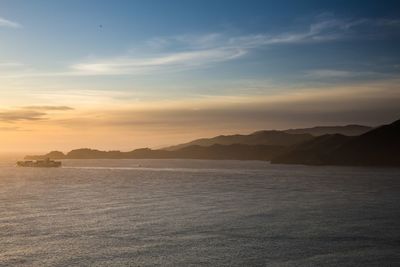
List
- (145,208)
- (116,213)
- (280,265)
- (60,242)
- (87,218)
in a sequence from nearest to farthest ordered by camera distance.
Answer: (280,265) → (60,242) → (87,218) → (116,213) → (145,208)

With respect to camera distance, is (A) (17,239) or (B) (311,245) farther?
(A) (17,239)

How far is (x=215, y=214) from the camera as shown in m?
65.8

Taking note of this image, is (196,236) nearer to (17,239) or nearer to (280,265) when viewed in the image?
(280,265)

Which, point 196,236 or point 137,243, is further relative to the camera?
point 196,236

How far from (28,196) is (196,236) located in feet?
197

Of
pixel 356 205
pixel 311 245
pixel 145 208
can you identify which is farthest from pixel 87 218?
pixel 356 205

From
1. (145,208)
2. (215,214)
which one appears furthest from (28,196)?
(215,214)

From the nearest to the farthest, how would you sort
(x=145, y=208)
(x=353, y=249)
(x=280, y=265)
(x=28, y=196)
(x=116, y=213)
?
(x=280, y=265) → (x=353, y=249) → (x=116, y=213) → (x=145, y=208) → (x=28, y=196)

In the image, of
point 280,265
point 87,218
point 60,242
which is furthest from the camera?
point 87,218

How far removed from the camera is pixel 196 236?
4866 cm

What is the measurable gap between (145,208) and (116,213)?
272 inches

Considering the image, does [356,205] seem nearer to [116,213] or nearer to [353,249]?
[353,249]

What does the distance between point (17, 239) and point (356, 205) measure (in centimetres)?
5502

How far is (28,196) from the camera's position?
96125mm
